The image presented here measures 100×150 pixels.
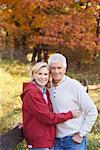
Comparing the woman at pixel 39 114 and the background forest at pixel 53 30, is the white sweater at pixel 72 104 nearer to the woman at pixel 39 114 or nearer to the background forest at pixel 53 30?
the woman at pixel 39 114

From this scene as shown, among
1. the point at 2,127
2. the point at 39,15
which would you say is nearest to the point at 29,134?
the point at 2,127

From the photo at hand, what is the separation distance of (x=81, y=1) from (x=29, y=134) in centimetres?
1361

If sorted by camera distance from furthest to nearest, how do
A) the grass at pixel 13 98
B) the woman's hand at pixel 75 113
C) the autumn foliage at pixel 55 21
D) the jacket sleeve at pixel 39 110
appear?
the autumn foliage at pixel 55 21
the grass at pixel 13 98
the woman's hand at pixel 75 113
the jacket sleeve at pixel 39 110

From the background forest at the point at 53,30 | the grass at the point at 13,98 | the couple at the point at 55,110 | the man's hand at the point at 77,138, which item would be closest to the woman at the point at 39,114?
the couple at the point at 55,110

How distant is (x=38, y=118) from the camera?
347 cm

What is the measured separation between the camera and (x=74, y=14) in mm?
16609

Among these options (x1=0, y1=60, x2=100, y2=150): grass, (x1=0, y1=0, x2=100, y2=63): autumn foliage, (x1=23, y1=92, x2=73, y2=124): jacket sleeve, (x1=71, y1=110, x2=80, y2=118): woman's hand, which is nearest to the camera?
(x1=23, y1=92, x2=73, y2=124): jacket sleeve

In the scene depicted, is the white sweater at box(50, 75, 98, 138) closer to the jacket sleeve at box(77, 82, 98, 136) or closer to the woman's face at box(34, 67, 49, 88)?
the jacket sleeve at box(77, 82, 98, 136)

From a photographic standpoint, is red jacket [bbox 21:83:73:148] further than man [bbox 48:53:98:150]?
No

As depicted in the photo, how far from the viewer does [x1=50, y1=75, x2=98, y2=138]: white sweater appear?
361cm

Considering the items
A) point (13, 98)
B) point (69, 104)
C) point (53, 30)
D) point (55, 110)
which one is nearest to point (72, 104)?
point (69, 104)

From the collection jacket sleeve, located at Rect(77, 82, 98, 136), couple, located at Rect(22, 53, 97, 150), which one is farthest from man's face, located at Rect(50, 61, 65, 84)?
jacket sleeve, located at Rect(77, 82, 98, 136)

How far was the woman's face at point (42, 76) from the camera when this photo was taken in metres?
→ 3.52

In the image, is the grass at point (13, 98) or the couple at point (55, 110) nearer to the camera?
the couple at point (55, 110)
